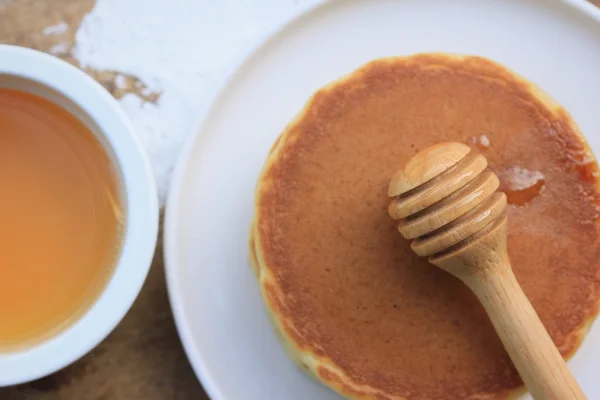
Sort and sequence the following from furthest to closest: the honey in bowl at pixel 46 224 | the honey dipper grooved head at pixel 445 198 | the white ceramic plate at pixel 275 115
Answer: the white ceramic plate at pixel 275 115 < the honey in bowl at pixel 46 224 < the honey dipper grooved head at pixel 445 198

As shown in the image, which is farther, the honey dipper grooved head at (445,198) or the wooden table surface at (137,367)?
the wooden table surface at (137,367)

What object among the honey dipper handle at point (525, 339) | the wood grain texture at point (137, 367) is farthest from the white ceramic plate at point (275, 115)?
the honey dipper handle at point (525, 339)

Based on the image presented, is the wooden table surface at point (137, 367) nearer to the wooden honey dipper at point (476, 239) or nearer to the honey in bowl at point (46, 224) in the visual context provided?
the honey in bowl at point (46, 224)

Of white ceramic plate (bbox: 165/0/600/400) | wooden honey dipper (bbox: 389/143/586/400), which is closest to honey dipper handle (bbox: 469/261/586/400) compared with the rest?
wooden honey dipper (bbox: 389/143/586/400)

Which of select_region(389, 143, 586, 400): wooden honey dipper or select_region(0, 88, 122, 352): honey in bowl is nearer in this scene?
select_region(389, 143, 586, 400): wooden honey dipper

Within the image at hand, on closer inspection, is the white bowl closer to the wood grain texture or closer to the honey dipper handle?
the wood grain texture

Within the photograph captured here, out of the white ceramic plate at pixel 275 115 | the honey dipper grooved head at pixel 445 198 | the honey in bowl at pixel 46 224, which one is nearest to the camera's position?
the honey dipper grooved head at pixel 445 198

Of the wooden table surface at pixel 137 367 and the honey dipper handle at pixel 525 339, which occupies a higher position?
the honey dipper handle at pixel 525 339

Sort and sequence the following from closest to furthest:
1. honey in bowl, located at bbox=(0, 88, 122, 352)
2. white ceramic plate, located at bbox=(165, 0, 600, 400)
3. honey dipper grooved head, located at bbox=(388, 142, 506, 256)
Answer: honey dipper grooved head, located at bbox=(388, 142, 506, 256)
honey in bowl, located at bbox=(0, 88, 122, 352)
white ceramic plate, located at bbox=(165, 0, 600, 400)

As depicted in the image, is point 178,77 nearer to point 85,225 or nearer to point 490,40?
point 85,225
